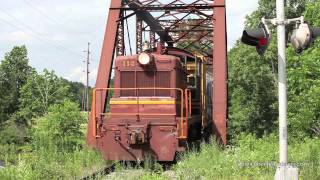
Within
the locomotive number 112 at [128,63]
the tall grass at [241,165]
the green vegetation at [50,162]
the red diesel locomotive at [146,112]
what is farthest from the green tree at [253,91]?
the tall grass at [241,165]

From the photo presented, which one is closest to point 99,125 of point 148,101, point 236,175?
point 148,101

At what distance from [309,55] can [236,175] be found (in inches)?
526

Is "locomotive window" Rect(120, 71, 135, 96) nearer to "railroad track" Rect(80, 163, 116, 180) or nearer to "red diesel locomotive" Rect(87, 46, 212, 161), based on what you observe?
"red diesel locomotive" Rect(87, 46, 212, 161)

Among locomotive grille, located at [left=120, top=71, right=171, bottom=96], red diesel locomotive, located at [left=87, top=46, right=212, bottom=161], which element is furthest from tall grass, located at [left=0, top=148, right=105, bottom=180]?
locomotive grille, located at [left=120, top=71, right=171, bottom=96]

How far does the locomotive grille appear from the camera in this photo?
13.9 meters

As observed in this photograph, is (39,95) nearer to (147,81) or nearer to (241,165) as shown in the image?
(147,81)

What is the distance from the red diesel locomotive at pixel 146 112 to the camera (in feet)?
41.6

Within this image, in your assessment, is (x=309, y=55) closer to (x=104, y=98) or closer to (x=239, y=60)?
(x=104, y=98)

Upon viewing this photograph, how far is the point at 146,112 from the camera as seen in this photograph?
13.4m

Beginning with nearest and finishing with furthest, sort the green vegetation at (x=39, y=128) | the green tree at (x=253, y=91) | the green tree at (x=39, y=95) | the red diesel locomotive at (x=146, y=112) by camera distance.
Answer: the green vegetation at (x=39, y=128), the red diesel locomotive at (x=146, y=112), the green tree at (x=253, y=91), the green tree at (x=39, y=95)

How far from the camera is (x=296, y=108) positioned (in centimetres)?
2339

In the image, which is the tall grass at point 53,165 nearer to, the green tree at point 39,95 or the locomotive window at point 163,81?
the locomotive window at point 163,81

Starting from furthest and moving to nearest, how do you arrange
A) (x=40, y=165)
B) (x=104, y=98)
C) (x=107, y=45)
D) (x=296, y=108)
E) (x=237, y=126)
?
(x=237, y=126) < (x=296, y=108) < (x=107, y=45) < (x=104, y=98) < (x=40, y=165)

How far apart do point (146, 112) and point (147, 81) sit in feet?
3.39
